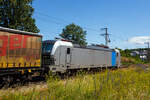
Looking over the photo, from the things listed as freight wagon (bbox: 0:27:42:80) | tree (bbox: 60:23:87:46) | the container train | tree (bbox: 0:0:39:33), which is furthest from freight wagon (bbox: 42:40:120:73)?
tree (bbox: 60:23:87:46)

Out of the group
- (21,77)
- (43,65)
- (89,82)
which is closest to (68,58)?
(43,65)

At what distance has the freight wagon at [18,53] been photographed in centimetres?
948

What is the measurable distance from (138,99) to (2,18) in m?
Result: 28.2

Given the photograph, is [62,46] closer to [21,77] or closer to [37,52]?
[37,52]

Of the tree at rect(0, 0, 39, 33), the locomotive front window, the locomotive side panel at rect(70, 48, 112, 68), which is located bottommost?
the locomotive side panel at rect(70, 48, 112, 68)

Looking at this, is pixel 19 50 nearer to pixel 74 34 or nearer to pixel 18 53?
pixel 18 53

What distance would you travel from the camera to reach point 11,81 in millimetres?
10383

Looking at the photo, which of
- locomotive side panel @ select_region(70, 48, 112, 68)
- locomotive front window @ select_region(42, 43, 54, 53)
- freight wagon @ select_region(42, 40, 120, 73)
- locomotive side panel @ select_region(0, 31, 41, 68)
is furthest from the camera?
locomotive side panel @ select_region(70, 48, 112, 68)

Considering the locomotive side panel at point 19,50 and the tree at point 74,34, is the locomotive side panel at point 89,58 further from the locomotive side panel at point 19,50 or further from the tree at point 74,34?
the tree at point 74,34

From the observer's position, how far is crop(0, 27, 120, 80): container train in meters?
9.66

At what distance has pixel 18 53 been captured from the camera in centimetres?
1032

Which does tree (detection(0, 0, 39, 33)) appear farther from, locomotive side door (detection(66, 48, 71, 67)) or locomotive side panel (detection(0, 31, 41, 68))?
locomotive side panel (detection(0, 31, 41, 68))

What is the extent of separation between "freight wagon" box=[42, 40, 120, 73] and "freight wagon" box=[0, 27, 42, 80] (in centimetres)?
162

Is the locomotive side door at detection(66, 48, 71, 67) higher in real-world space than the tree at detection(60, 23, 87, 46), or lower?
lower
